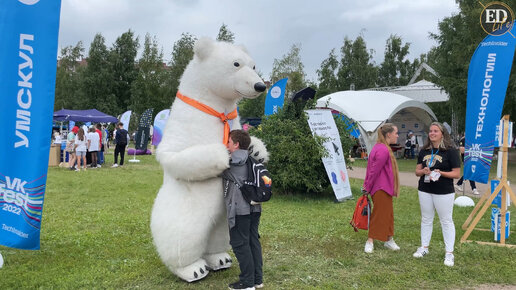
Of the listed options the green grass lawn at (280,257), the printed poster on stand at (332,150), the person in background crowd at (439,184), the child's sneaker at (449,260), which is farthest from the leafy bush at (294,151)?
the child's sneaker at (449,260)

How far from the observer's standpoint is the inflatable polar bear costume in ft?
11.6

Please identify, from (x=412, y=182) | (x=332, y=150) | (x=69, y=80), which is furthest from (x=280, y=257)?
(x=69, y=80)

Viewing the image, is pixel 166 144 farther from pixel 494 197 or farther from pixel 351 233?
pixel 494 197

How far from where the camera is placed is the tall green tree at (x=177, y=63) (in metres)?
28.0

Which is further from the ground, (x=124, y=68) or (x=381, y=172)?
(x=124, y=68)

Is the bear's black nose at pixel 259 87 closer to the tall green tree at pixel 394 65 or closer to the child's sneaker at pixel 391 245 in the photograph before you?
the child's sneaker at pixel 391 245

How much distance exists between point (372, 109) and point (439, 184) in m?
15.9

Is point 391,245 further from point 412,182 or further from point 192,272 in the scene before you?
point 412,182

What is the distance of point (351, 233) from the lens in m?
5.96

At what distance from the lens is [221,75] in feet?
12.4

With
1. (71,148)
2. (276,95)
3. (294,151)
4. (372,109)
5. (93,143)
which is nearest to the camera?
(294,151)

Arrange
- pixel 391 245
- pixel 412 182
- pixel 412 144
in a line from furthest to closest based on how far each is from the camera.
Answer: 1. pixel 412 144
2. pixel 412 182
3. pixel 391 245

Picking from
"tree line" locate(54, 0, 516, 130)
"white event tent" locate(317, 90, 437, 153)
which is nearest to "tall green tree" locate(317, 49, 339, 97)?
"tree line" locate(54, 0, 516, 130)

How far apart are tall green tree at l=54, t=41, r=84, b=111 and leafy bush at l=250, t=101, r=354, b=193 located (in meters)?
30.6
